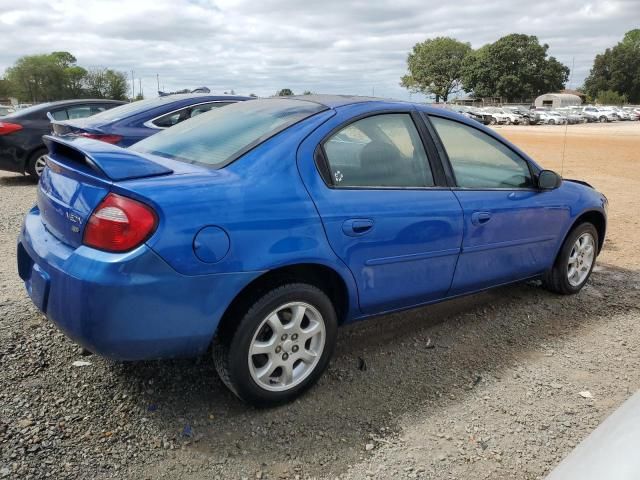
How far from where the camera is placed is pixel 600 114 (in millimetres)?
59500

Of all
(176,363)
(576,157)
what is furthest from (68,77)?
(176,363)

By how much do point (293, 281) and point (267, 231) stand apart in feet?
1.10

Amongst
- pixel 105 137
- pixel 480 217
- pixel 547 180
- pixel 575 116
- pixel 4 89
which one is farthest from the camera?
pixel 4 89

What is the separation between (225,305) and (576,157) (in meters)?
18.1

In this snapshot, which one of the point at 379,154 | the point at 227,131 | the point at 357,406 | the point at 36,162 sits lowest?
the point at 357,406

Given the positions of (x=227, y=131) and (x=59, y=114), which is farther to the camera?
(x=59, y=114)

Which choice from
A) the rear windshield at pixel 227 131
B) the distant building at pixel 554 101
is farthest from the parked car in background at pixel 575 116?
the rear windshield at pixel 227 131

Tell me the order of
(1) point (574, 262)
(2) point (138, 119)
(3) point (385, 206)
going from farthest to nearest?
(2) point (138, 119), (1) point (574, 262), (3) point (385, 206)

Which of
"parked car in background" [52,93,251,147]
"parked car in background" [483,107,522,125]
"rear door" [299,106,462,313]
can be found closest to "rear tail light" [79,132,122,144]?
"parked car in background" [52,93,251,147]

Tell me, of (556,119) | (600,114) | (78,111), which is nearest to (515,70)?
(600,114)

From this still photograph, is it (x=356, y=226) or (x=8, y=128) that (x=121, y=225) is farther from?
(x=8, y=128)

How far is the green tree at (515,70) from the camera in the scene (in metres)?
90.2

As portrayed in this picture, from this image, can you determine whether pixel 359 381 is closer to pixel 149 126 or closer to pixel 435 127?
pixel 435 127

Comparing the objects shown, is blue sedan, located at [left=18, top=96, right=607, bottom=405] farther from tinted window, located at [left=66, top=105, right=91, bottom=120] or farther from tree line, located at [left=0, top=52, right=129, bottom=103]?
tree line, located at [left=0, top=52, right=129, bottom=103]
